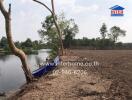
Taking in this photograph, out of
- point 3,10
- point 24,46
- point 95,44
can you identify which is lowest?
point 24,46

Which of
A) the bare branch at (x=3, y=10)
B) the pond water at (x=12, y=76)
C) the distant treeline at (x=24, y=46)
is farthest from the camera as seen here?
the distant treeline at (x=24, y=46)

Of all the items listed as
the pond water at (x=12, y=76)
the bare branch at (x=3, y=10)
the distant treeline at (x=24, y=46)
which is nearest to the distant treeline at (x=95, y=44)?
the distant treeline at (x=24, y=46)

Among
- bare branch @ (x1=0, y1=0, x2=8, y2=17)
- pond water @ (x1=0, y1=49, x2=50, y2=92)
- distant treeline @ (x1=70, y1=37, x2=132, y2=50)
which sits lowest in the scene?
pond water @ (x1=0, y1=49, x2=50, y2=92)

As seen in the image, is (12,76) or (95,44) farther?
(95,44)

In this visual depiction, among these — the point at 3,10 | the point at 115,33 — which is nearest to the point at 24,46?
the point at 115,33

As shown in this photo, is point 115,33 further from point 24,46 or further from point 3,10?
point 3,10

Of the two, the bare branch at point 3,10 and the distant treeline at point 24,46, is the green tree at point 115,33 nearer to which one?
the distant treeline at point 24,46

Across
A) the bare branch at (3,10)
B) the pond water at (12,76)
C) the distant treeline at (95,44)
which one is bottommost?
the pond water at (12,76)

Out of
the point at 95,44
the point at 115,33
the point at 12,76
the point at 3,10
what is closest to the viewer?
the point at 3,10

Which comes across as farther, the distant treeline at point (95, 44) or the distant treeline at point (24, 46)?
the distant treeline at point (24, 46)

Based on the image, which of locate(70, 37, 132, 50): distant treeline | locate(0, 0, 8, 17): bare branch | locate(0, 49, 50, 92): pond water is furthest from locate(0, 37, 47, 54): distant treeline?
locate(0, 0, 8, 17): bare branch

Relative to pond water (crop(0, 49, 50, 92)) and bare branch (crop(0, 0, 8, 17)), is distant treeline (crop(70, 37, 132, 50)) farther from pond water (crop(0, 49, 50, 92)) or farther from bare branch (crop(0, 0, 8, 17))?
bare branch (crop(0, 0, 8, 17))

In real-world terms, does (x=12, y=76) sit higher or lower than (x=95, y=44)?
lower

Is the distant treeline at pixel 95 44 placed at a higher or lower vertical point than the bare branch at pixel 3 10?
lower
